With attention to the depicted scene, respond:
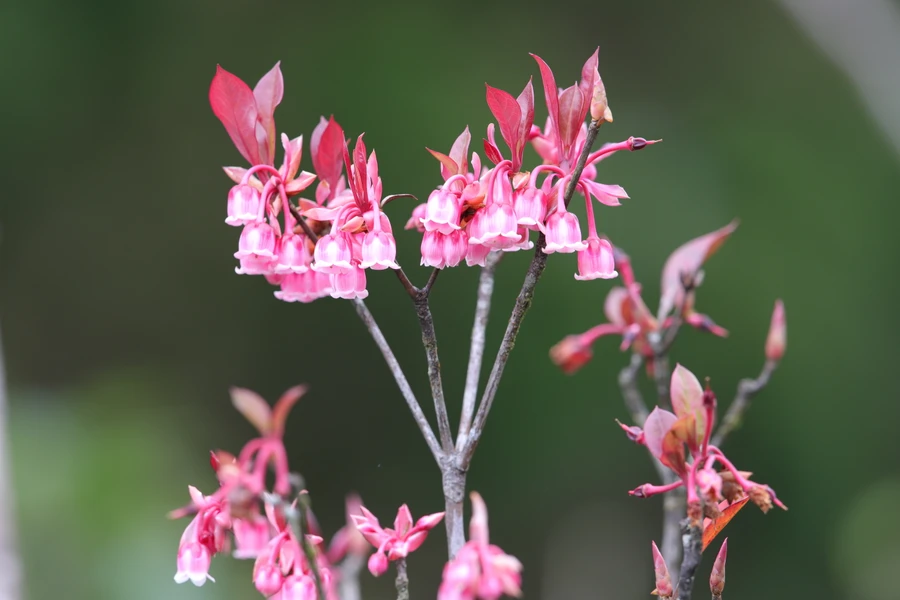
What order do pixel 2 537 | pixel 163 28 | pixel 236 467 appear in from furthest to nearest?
pixel 163 28 → pixel 2 537 → pixel 236 467

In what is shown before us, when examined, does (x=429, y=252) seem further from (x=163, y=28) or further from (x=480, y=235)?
(x=163, y=28)

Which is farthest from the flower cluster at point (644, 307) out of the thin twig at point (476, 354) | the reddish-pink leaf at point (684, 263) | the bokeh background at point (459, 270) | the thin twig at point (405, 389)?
the bokeh background at point (459, 270)

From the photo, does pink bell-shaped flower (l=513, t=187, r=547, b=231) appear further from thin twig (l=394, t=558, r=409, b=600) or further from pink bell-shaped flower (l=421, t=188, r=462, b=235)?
thin twig (l=394, t=558, r=409, b=600)

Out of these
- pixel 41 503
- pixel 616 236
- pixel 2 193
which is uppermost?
pixel 2 193

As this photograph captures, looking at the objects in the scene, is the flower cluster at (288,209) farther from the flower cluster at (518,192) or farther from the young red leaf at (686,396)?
the young red leaf at (686,396)

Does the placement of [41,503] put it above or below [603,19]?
below

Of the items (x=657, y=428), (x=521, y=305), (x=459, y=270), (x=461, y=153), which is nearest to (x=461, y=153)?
(x=461, y=153)

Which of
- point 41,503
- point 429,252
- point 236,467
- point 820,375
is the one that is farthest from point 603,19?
point 236,467
